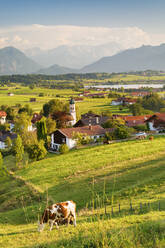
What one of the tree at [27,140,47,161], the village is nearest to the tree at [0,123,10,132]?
the village

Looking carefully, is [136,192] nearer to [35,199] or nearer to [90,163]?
[35,199]

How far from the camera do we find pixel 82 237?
33.9ft

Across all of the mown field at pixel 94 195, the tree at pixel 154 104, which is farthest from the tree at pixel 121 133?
A: the tree at pixel 154 104

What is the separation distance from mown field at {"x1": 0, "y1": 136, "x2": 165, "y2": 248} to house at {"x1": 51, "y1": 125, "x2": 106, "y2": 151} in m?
5.81

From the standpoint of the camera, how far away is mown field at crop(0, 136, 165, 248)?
10422 mm

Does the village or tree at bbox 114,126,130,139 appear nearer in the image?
tree at bbox 114,126,130,139

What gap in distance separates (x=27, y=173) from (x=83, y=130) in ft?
85.3

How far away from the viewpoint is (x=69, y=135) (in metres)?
65.6

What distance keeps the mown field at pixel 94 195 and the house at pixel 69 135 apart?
581 centimetres

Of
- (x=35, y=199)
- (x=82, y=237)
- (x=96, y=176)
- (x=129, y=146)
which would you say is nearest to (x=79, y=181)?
(x=96, y=176)

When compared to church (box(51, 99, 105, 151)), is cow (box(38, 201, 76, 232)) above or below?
above

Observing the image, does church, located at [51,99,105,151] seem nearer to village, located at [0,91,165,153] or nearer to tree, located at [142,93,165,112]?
village, located at [0,91,165,153]

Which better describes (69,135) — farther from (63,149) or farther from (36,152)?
(36,152)

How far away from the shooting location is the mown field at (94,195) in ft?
34.2
